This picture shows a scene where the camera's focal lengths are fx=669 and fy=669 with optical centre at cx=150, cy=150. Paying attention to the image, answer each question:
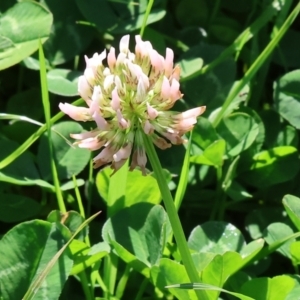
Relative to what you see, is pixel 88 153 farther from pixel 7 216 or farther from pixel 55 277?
pixel 55 277

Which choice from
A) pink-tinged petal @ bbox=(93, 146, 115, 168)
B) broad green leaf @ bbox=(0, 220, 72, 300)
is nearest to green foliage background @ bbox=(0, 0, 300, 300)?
broad green leaf @ bbox=(0, 220, 72, 300)

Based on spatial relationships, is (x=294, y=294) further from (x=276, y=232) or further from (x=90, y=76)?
(x=90, y=76)

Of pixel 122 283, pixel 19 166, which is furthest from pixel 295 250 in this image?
pixel 19 166

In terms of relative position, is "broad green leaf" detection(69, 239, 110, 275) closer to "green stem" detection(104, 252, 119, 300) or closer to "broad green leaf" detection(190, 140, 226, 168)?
"green stem" detection(104, 252, 119, 300)

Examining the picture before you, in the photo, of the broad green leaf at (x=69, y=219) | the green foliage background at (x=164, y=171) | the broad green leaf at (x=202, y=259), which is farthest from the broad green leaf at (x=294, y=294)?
the broad green leaf at (x=69, y=219)

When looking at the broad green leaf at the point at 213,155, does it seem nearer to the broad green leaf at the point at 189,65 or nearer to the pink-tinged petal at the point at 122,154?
the broad green leaf at the point at 189,65
